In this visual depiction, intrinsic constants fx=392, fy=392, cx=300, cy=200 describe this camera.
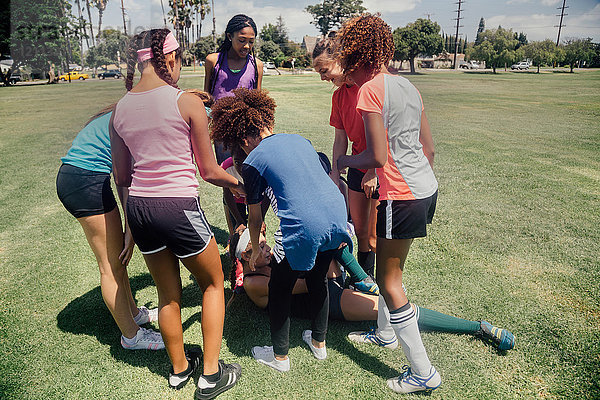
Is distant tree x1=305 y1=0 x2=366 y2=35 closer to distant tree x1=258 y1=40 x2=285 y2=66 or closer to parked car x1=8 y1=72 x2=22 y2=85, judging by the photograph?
distant tree x1=258 y1=40 x2=285 y2=66

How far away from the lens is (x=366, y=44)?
248 centimetres

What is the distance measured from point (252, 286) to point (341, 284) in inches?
33.3

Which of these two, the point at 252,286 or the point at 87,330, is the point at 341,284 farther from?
the point at 87,330

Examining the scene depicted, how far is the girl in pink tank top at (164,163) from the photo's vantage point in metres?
2.18

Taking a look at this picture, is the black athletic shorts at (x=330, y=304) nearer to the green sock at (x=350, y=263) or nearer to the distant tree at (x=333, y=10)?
the green sock at (x=350, y=263)

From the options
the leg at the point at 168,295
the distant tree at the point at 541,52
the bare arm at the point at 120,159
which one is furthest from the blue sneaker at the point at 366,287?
the distant tree at the point at 541,52

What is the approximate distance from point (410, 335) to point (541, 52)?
69.3 meters

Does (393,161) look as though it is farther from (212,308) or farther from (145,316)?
(145,316)

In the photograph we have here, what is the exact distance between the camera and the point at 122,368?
2.94 meters

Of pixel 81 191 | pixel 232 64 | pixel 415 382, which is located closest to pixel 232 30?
pixel 232 64

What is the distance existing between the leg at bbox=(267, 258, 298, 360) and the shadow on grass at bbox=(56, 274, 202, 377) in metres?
0.89

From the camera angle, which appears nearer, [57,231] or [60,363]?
[60,363]

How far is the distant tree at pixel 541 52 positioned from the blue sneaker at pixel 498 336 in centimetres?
6614

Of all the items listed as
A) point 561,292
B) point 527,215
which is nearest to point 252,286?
point 561,292
